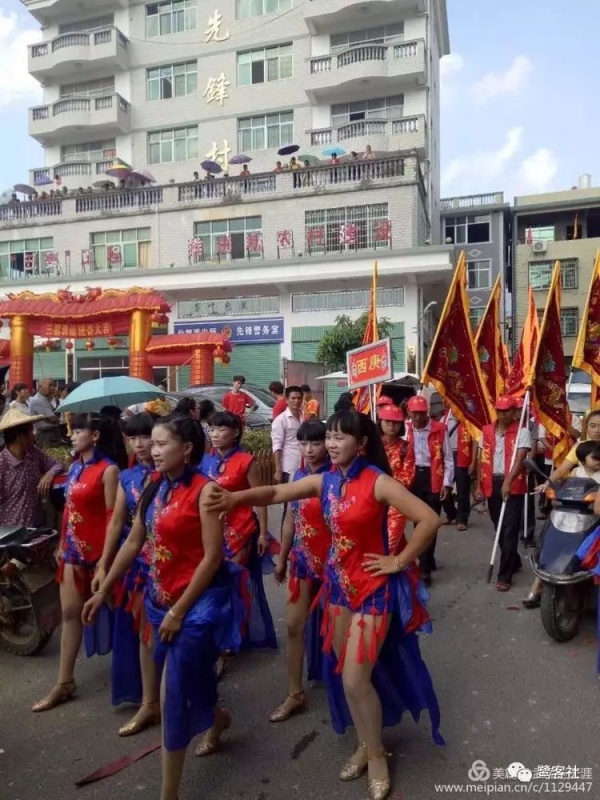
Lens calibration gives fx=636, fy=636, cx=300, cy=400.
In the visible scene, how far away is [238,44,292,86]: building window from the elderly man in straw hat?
24.6 m

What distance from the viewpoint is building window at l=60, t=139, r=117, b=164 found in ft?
90.1

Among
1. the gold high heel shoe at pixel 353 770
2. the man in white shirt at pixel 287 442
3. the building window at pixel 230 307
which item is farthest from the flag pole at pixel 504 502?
the building window at pixel 230 307

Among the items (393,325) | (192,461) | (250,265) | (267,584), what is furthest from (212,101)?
(192,461)

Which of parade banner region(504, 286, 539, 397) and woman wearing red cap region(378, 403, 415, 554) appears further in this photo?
parade banner region(504, 286, 539, 397)

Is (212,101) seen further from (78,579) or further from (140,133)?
(78,579)

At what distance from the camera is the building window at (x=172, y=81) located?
86.5 feet

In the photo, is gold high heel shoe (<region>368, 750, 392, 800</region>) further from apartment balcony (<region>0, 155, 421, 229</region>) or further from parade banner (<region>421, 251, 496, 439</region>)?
apartment balcony (<region>0, 155, 421, 229</region>)

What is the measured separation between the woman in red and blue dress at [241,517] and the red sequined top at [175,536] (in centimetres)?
103

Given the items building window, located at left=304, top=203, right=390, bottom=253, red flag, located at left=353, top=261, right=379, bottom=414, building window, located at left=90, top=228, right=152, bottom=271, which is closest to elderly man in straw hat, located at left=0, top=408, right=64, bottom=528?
red flag, located at left=353, top=261, right=379, bottom=414

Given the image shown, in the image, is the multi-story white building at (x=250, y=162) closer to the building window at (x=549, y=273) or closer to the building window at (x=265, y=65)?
the building window at (x=265, y=65)

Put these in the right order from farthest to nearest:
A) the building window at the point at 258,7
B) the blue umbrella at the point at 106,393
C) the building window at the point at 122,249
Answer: the building window at the point at 258,7 → the building window at the point at 122,249 → the blue umbrella at the point at 106,393

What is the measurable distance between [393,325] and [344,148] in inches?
310

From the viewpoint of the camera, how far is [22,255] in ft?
81.9

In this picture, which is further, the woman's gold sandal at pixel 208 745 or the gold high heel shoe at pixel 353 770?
the woman's gold sandal at pixel 208 745
